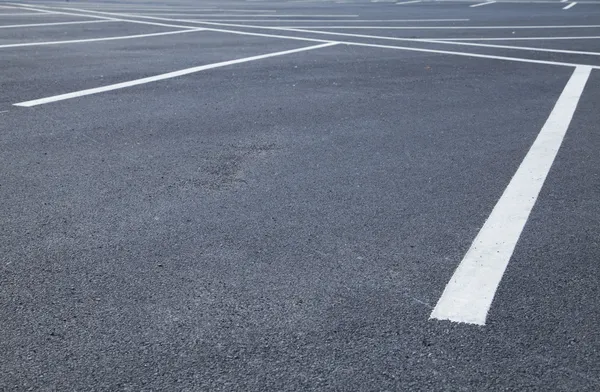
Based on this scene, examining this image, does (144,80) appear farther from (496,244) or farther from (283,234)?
(496,244)

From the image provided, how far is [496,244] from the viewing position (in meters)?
4.89

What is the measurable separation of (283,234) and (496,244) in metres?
1.34

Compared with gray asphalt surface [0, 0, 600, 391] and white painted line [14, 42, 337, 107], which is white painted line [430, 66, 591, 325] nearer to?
gray asphalt surface [0, 0, 600, 391]

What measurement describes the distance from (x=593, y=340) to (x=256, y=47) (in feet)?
36.5

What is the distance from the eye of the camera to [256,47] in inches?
553

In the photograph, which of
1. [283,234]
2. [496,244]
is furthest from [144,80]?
[496,244]

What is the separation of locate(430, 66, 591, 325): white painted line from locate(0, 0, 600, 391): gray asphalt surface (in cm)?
7

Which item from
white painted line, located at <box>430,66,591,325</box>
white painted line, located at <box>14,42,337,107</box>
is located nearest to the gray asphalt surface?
white painted line, located at <box>430,66,591,325</box>

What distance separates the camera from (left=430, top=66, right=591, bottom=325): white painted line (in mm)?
4008

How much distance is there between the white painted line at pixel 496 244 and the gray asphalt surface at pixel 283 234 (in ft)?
0.24

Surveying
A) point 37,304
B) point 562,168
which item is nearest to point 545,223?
point 562,168

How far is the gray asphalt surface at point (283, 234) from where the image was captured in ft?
11.4

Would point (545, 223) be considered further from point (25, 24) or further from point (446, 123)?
point (25, 24)

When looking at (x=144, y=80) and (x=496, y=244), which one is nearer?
(x=496, y=244)
